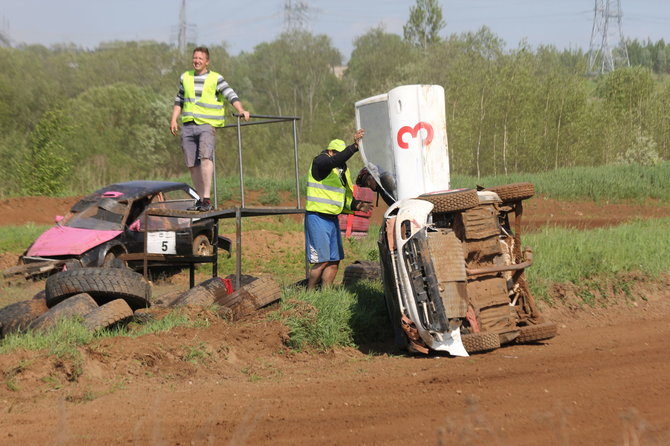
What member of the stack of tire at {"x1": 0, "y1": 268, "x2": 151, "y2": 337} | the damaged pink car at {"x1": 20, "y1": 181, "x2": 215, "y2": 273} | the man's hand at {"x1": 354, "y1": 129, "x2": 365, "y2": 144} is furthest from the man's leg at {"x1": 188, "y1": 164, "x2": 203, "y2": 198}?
the damaged pink car at {"x1": 20, "y1": 181, "x2": 215, "y2": 273}

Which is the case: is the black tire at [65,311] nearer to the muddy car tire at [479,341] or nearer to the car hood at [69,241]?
the muddy car tire at [479,341]

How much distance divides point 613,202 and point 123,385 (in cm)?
2450

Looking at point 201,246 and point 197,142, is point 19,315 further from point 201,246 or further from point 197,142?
point 201,246

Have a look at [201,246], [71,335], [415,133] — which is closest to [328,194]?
[415,133]

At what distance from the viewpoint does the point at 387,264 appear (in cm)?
911

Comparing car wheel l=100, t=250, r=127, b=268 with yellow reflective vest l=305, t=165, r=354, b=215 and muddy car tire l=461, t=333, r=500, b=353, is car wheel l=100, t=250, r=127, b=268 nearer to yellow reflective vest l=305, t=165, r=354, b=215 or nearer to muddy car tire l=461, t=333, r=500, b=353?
yellow reflective vest l=305, t=165, r=354, b=215

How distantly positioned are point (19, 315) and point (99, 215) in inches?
217

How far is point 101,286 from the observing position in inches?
417

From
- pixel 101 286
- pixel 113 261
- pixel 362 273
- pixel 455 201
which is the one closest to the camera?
pixel 455 201

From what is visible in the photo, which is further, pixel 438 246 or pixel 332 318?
pixel 332 318

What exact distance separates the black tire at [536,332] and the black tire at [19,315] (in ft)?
18.3

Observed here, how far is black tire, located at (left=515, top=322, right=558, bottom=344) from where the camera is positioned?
8.91 meters

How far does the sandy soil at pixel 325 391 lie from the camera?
5785mm

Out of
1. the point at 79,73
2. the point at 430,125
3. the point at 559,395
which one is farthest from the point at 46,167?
the point at 79,73
